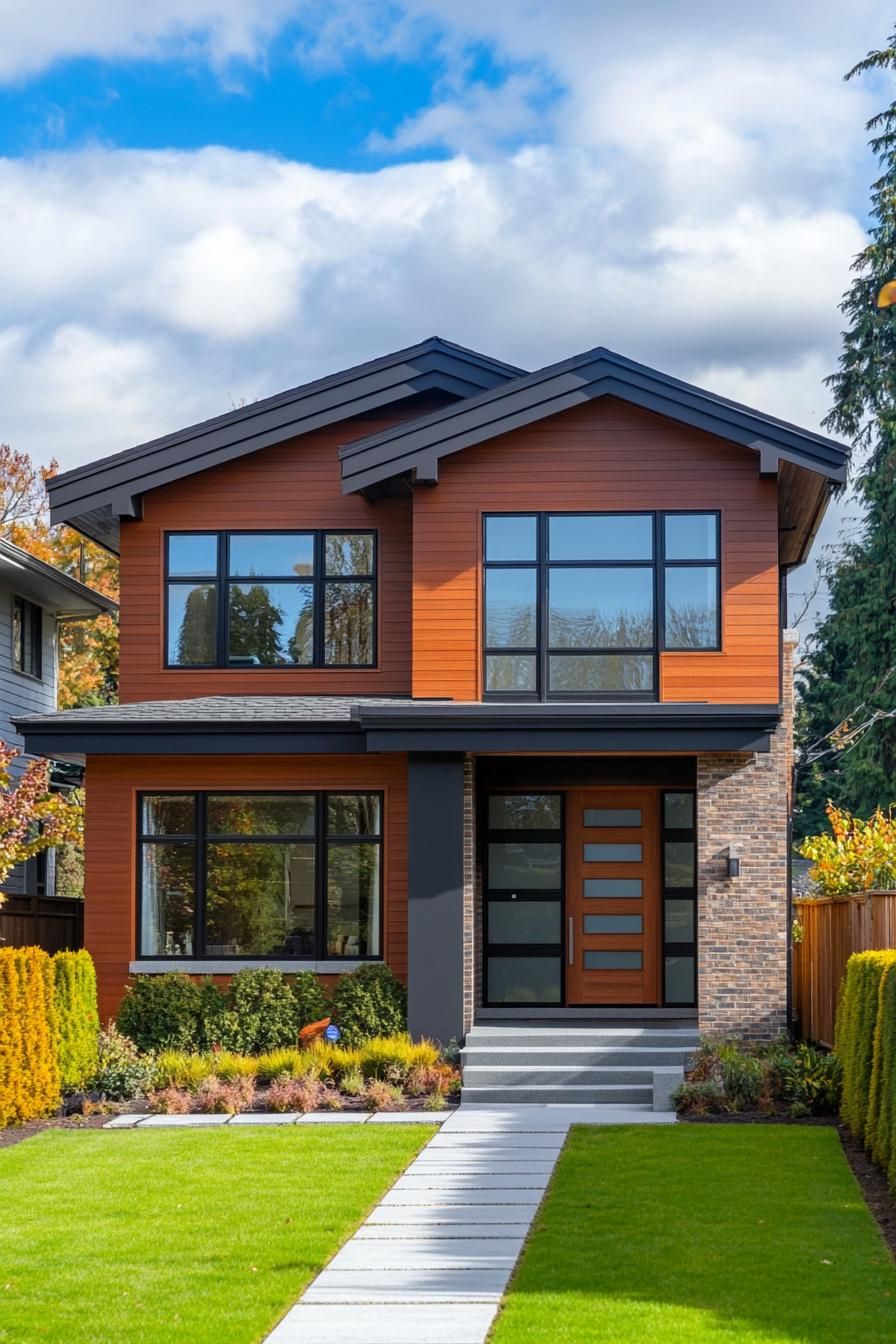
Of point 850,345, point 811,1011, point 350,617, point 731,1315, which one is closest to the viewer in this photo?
point 731,1315

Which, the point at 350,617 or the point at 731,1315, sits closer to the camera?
→ the point at 731,1315

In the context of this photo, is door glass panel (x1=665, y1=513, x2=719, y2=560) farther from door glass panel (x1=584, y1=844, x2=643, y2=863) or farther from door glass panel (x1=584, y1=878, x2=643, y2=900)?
door glass panel (x1=584, y1=878, x2=643, y2=900)

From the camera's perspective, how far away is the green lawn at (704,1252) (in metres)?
7.83

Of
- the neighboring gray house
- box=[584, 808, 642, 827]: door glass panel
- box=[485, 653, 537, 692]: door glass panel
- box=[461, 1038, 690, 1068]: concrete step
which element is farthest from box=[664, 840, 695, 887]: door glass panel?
the neighboring gray house

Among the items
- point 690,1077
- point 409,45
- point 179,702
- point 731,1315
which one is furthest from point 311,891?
point 731,1315

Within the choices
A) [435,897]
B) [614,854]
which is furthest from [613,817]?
[435,897]

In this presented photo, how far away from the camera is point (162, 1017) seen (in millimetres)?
17797

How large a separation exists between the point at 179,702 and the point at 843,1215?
35.9 ft

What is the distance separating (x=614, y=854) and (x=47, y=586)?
9.99 meters

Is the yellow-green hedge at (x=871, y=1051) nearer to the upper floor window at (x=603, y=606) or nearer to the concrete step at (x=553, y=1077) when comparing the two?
the concrete step at (x=553, y=1077)

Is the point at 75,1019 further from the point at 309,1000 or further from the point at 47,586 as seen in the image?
the point at 47,586

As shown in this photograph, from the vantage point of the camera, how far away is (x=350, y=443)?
63.6ft

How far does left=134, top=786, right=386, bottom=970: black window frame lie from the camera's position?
61.4ft

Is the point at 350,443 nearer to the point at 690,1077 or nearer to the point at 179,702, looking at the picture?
the point at 179,702
